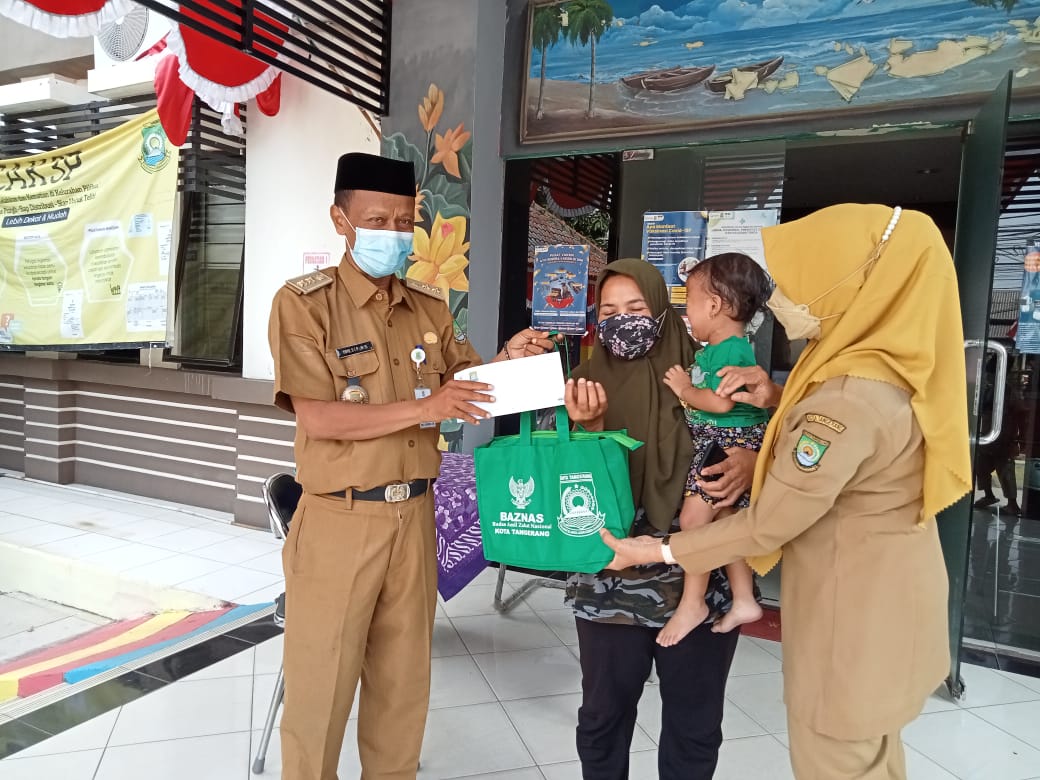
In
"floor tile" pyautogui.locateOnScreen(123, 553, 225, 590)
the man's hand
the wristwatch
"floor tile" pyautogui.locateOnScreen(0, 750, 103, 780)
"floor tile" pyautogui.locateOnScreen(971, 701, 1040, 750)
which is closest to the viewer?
the wristwatch

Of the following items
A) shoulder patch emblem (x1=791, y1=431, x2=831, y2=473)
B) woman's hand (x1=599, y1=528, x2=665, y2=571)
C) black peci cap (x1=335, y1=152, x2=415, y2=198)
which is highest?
black peci cap (x1=335, y1=152, x2=415, y2=198)

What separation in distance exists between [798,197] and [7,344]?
301 inches

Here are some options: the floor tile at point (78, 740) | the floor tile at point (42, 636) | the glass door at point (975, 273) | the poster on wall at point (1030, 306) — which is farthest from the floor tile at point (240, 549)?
the poster on wall at point (1030, 306)

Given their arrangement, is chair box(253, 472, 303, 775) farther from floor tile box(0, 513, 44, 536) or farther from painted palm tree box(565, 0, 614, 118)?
floor tile box(0, 513, 44, 536)

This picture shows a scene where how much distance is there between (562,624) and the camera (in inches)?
130

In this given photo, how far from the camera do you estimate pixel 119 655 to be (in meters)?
3.03

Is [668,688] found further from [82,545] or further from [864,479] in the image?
[82,545]

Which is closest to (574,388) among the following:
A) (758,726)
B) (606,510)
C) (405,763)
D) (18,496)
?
(606,510)

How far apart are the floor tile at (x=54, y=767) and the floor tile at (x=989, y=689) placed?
119 inches

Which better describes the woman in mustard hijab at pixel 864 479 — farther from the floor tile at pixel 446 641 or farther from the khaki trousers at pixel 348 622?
the floor tile at pixel 446 641

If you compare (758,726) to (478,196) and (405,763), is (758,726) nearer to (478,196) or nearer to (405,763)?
(405,763)

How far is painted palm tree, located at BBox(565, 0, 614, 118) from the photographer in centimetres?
354

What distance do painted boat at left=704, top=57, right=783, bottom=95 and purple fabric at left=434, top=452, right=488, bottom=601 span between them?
227 centimetres

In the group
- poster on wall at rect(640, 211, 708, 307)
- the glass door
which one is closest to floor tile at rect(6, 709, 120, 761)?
poster on wall at rect(640, 211, 708, 307)
